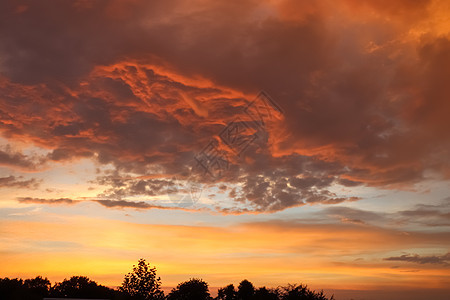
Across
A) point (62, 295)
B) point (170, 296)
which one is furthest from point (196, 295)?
point (62, 295)

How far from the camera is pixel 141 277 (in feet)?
198

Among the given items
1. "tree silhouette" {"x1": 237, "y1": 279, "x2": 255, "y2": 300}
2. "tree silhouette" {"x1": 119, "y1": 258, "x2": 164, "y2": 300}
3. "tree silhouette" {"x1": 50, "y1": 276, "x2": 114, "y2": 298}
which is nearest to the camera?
"tree silhouette" {"x1": 119, "y1": 258, "x2": 164, "y2": 300}

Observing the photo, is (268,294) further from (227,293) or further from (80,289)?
(80,289)

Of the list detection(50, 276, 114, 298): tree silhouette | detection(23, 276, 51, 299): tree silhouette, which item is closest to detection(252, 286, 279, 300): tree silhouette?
detection(50, 276, 114, 298): tree silhouette

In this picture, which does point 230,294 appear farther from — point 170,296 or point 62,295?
point 62,295

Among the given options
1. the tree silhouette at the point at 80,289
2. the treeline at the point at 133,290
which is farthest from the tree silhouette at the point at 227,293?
the tree silhouette at the point at 80,289

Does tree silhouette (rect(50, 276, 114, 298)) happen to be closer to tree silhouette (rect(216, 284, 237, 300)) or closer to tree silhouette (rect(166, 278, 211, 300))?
tree silhouette (rect(166, 278, 211, 300))

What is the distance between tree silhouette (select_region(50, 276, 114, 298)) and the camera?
11202cm

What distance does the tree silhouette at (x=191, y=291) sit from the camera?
398ft

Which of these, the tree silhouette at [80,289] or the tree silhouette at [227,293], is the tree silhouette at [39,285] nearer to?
the tree silhouette at [80,289]

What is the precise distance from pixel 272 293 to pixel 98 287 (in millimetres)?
55021

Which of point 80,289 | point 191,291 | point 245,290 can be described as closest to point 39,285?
point 80,289

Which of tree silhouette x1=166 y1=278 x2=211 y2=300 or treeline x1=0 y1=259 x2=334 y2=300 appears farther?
tree silhouette x1=166 y1=278 x2=211 y2=300

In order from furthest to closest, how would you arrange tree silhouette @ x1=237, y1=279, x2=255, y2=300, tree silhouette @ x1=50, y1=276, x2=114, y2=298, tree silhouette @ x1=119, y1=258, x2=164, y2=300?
tree silhouette @ x1=237, y1=279, x2=255, y2=300
tree silhouette @ x1=50, y1=276, x2=114, y2=298
tree silhouette @ x1=119, y1=258, x2=164, y2=300
